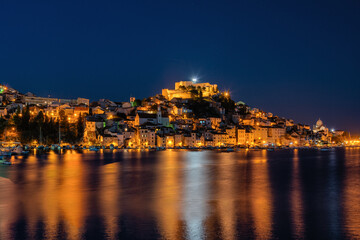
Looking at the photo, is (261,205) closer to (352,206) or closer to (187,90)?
(352,206)

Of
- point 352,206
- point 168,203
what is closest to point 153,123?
point 168,203

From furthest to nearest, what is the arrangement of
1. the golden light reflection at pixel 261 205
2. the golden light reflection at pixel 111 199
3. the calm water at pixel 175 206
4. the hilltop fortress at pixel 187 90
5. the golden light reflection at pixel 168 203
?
the hilltop fortress at pixel 187 90 < the golden light reflection at pixel 111 199 < the golden light reflection at pixel 168 203 < the golden light reflection at pixel 261 205 < the calm water at pixel 175 206

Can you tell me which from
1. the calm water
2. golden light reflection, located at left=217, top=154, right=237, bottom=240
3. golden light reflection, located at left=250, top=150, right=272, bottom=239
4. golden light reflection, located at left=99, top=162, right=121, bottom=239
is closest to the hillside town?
the calm water

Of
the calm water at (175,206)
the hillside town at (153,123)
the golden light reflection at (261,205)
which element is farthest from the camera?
the hillside town at (153,123)

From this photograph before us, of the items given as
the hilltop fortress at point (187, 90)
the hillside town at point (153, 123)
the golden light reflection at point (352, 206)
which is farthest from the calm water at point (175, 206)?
the hilltop fortress at point (187, 90)

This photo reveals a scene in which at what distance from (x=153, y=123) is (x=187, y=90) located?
19328 mm

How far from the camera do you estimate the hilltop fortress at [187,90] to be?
6825 cm

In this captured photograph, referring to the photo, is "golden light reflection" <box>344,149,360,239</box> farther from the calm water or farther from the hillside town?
the hillside town

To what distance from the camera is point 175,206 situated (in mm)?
11898

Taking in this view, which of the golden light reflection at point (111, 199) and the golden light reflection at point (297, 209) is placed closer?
the golden light reflection at point (297, 209)

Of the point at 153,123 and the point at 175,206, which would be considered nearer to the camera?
the point at 175,206

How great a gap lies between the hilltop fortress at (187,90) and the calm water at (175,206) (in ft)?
159

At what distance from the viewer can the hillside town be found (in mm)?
46625

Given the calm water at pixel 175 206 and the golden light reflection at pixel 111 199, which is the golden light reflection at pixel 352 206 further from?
the golden light reflection at pixel 111 199
